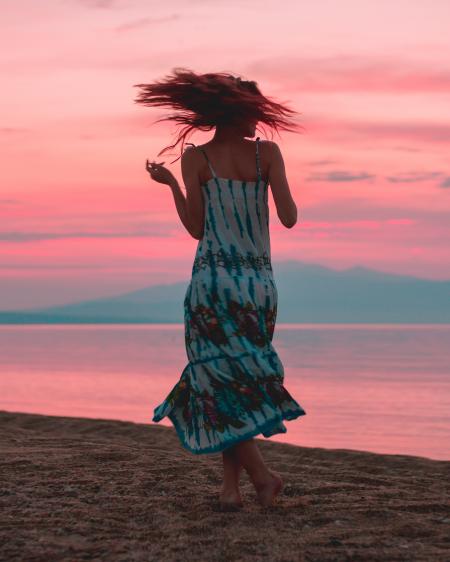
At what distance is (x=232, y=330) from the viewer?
18.8 feet

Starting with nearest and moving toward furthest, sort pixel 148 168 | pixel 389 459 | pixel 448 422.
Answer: pixel 148 168 < pixel 389 459 < pixel 448 422

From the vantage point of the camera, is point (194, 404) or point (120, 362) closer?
point (194, 404)

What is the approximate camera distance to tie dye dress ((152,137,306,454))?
18.7ft

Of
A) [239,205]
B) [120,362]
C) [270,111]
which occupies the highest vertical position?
[270,111]

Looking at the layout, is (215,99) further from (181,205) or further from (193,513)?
(193,513)

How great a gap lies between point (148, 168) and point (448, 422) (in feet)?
43.5

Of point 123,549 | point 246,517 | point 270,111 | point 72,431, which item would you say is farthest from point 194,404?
point 72,431

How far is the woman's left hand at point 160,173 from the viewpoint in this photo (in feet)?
19.6

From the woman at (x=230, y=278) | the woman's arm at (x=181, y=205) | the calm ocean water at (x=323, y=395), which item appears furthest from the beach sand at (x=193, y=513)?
the calm ocean water at (x=323, y=395)

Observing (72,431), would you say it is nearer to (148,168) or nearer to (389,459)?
(389,459)

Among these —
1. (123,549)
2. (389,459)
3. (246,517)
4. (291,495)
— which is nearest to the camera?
(123,549)

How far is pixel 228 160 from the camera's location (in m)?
5.88

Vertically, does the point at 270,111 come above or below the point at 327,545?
above

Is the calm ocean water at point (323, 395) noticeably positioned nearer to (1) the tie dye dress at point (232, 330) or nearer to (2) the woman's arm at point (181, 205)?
(1) the tie dye dress at point (232, 330)
